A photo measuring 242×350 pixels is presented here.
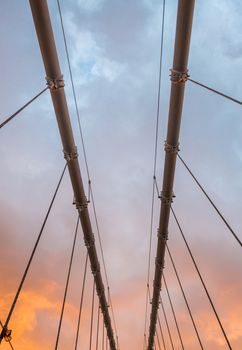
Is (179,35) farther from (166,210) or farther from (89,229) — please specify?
(89,229)

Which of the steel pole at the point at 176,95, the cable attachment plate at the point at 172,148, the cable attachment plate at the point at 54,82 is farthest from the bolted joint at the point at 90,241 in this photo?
the cable attachment plate at the point at 54,82

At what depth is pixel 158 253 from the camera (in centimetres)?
2314

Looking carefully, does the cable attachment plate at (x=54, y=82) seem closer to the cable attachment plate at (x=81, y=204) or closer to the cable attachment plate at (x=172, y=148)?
the cable attachment plate at (x=172, y=148)

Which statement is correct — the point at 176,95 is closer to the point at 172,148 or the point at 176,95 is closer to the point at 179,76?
the point at 179,76

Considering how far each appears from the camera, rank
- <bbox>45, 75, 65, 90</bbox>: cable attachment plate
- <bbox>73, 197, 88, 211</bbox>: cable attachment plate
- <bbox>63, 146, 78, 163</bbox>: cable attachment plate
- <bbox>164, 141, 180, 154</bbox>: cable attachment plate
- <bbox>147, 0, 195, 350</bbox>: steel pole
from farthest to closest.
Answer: <bbox>73, 197, 88, 211</bbox>: cable attachment plate
<bbox>164, 141, 180, 154</bbox>: cable attachment plate
<bbox>63, 146, 78, 163</bbox>: cable attachment plate
<bbox>45, 75, 65, 90</bbox>: cable attachment plate
<bbox>147, 0, 195, 350</bbox>: steel pole

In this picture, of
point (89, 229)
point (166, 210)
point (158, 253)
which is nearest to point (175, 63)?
point (166, 210)

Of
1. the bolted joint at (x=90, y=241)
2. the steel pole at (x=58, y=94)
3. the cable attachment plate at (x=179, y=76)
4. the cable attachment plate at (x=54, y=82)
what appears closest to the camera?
the steel pole at (x=58, y=94)

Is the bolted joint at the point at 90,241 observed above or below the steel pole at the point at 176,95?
above

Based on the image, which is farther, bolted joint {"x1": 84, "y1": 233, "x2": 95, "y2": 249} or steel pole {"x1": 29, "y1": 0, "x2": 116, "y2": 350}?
bolted joint {"x1": 84, "y1": 233, "x2": 95, "y2": 249}

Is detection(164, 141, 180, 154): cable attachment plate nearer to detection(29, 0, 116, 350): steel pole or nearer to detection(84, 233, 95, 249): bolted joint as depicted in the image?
detection(29, 0, 116, 350): steel pole

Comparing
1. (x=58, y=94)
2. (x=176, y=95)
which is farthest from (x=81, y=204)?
(x=176, y=95)

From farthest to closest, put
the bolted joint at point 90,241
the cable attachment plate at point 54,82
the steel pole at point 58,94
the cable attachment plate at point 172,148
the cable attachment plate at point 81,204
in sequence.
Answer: the bolted joint at point 90,241, the cable attachment plate at point 81,204, the cable attachment plate at point 172,148, the cable attachment plate at point 54,82, the steel pole at point 58,94

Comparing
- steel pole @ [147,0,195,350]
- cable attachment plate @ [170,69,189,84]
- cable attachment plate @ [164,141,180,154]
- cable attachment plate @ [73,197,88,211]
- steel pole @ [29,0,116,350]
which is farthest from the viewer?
cable attachment plate @ [73,197,88,211]

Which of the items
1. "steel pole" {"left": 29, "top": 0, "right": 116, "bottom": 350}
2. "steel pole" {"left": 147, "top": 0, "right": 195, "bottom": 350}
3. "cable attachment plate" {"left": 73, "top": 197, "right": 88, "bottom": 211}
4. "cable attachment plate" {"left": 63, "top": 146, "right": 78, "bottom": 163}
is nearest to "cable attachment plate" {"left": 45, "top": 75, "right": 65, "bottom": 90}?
"steel pole" {"left": 29, "top": 0, "right": 116, "bottom": 350}
